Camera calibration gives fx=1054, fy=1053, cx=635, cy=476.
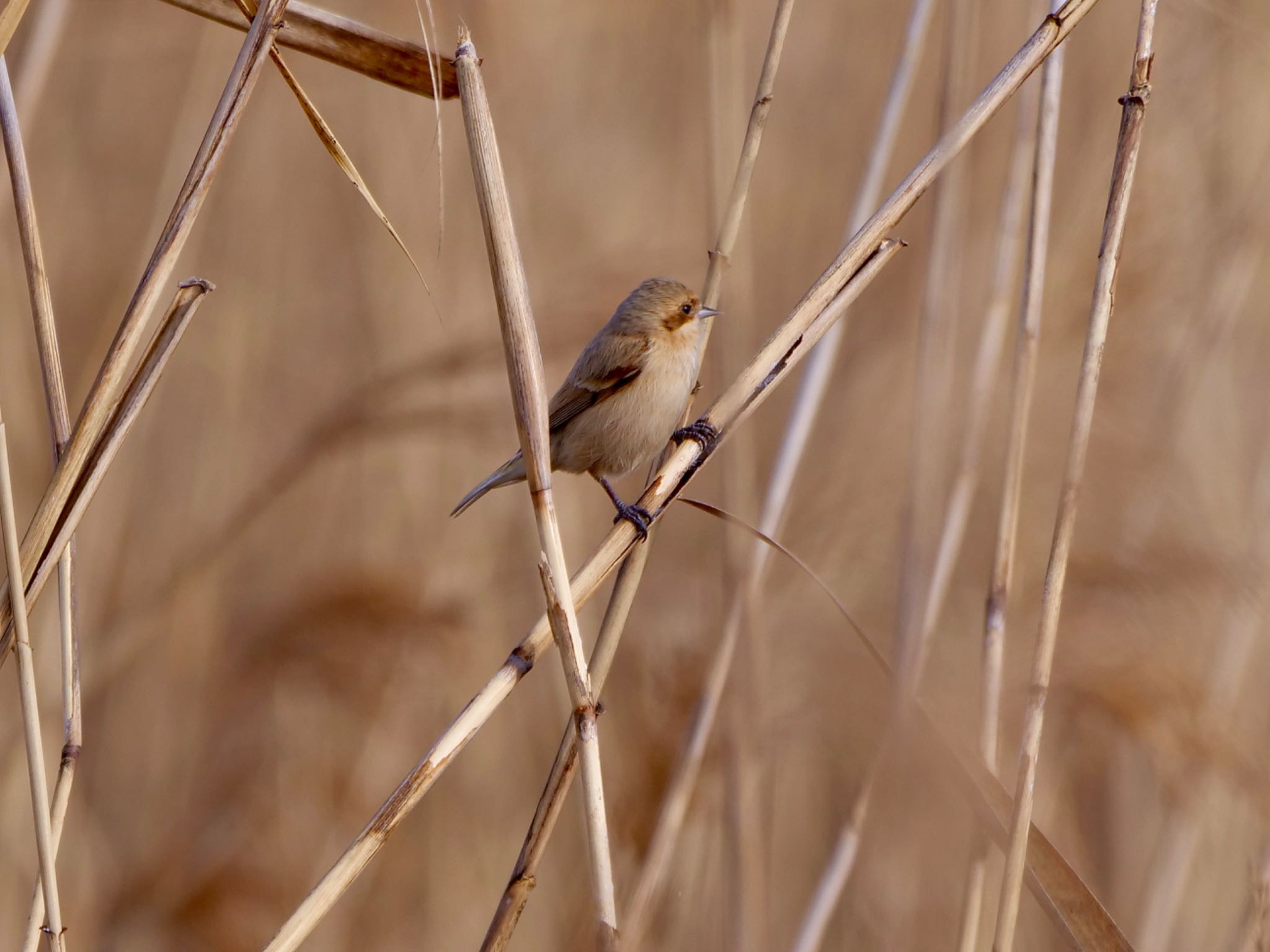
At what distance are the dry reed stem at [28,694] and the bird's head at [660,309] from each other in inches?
56.8

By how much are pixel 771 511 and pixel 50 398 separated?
122cm

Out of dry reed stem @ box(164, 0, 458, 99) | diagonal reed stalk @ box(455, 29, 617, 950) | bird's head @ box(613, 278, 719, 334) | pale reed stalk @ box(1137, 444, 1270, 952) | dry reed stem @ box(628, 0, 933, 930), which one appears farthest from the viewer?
bird's head @ box(613, 278, 719, 334)

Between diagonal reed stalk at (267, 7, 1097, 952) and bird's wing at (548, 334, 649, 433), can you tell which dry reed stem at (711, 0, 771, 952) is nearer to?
A: diagonal reed stalk at (267, 7, 1097, 952)

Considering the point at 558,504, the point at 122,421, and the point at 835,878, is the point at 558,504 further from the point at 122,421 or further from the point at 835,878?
the point at 122,421

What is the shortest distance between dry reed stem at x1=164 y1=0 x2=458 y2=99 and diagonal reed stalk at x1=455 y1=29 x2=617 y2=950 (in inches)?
10.4

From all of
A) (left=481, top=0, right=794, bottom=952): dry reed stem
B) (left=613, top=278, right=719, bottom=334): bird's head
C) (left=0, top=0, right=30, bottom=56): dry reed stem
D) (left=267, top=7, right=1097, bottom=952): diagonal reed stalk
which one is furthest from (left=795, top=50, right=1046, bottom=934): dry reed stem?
(left=0, top=0, right=30, bottom=56): dry reed stem

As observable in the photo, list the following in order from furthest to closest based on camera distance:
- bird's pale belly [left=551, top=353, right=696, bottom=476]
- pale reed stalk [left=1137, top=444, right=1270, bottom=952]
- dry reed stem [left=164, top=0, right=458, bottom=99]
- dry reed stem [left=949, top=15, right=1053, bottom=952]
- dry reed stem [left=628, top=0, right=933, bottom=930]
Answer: bird's pale belly [left=551, top=353, right=696, bottom=476], pale reed stalk [left=1137, top=444, right=1270, bottom=952], dry reed stem [left=949, top=15, right=1053, bottom=952], dry reed stem [left=628, top=0, right=933, bottom=930], dry reed stem [left=164, top=0, right=458, bottom=99]

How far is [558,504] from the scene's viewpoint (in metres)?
2.78

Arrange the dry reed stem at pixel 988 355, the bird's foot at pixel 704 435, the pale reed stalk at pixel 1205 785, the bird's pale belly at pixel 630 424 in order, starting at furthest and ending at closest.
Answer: the bird's pale belly at pixel 630 424 < the pale reed stalk at pixel 1205 785 < the dry reed stem at pixel 988 355 < the bird's foot at pixel 704 435

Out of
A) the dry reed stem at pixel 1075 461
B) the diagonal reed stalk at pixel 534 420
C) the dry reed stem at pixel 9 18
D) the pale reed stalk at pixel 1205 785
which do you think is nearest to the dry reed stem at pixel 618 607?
the diagonal reed stalk at pixel 534 420

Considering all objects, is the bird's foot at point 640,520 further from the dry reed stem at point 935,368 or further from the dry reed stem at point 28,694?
the dry reed stem at point 28,694

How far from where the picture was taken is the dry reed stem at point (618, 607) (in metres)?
1.40

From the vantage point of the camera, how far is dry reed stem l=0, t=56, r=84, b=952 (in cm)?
131

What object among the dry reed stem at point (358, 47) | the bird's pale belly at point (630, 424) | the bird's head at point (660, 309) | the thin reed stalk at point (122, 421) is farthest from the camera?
the bird's head at point (660, 309)
